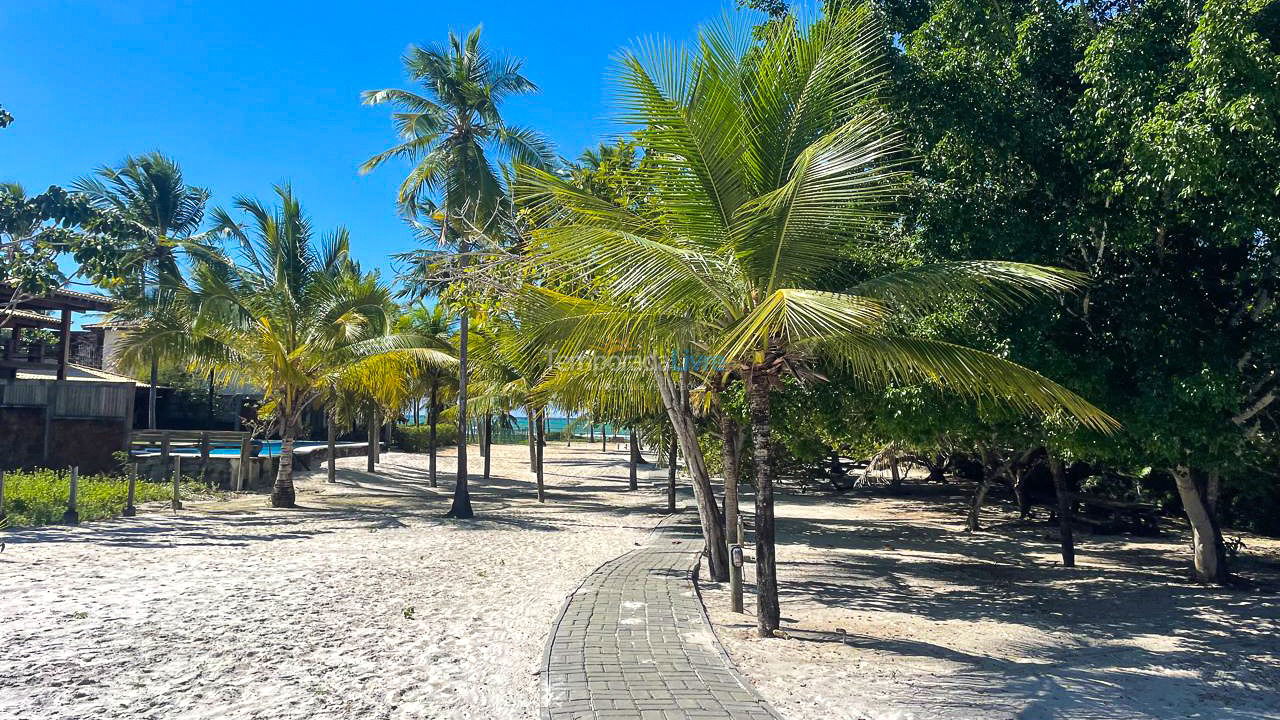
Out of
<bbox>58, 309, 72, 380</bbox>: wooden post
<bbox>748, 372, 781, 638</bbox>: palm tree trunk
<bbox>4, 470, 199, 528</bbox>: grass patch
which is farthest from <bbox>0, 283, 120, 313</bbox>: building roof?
<bbox>748, 372, 781, 638</bbox>: palm tree trunk

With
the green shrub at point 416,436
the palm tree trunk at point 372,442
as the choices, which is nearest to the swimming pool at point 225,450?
the palm tree trunk at point 372,442

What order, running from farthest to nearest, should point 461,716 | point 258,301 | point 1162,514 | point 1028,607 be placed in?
point 1162,514 → point 258,301 → point 1028,607 → point 461,716

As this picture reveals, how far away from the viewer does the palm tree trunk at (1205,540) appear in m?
11.1

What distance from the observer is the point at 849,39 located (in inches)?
257

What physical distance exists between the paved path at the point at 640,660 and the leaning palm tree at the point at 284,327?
922cm

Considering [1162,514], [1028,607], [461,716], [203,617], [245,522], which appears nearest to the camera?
[461,716]

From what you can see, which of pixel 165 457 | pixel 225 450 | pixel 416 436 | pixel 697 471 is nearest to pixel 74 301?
pixel 165 457

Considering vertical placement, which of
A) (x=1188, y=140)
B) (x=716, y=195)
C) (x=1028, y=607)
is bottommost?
(x=1028, y=607)

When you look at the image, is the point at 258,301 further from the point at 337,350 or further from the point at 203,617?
the point at 203,617

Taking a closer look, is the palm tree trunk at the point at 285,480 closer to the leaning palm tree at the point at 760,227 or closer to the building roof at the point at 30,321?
the building roof at the point at 30,321

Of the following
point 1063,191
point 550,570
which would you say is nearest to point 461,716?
point 550,570

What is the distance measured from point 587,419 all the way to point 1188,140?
949 centimetres

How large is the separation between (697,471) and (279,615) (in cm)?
493

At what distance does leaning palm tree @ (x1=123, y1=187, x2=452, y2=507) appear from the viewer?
1586 centimetres
